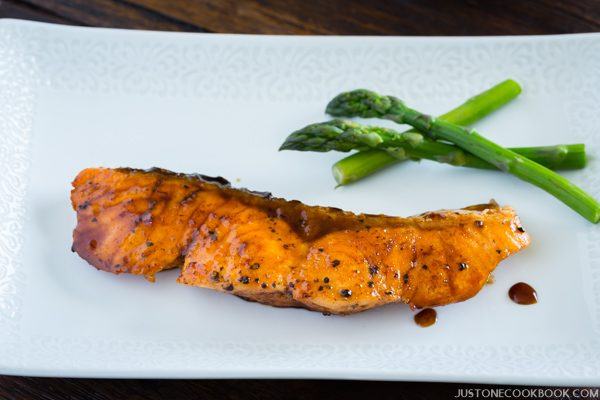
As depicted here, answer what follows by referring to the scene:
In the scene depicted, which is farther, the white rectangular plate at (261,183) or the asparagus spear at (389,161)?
the asparagus spear at (389,161)

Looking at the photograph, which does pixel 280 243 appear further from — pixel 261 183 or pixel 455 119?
pixel 455 119

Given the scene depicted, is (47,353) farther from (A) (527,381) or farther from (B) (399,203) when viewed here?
(A) (527,381)

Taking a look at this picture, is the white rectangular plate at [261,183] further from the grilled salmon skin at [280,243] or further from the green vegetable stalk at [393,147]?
the grilled salmon skin at [280,243]

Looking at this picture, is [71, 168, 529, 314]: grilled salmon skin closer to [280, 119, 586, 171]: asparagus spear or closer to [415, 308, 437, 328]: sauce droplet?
[415, 308, 437, 328]: sauce droplet

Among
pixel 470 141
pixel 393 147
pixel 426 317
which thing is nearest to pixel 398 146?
pixel 393 147

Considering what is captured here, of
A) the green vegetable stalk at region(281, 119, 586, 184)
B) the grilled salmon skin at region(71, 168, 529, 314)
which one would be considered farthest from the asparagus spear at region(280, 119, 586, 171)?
the grilled salmon skin at region(71, 168, 529, 314)

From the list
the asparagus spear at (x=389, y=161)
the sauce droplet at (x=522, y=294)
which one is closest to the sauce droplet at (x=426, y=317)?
the sauce droplet at (x=522, y=294)

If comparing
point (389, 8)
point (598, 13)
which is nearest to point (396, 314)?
point (389, 8)
